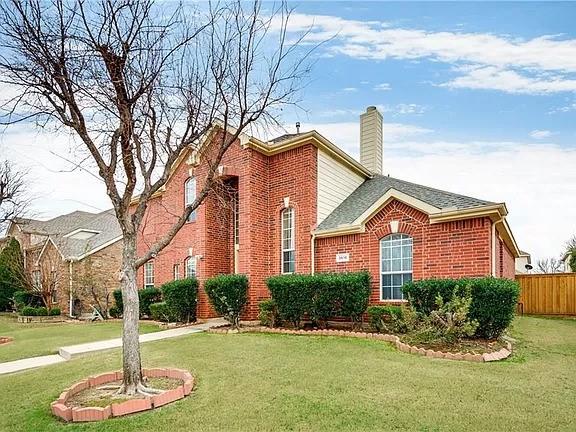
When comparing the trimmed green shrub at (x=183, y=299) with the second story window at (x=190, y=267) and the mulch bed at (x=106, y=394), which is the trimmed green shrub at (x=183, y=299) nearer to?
the second story window at (x=190, y=267)

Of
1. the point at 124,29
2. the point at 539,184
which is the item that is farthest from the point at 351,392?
the point at 539,184

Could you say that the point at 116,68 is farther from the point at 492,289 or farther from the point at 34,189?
the point at 34,189

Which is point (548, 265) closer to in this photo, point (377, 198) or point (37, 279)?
point (377, 198)

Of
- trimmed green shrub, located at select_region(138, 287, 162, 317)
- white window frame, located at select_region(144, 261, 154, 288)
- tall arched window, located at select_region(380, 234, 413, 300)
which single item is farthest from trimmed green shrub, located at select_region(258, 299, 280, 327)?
white window frame, located at select_region(144, 261, 154, 288)

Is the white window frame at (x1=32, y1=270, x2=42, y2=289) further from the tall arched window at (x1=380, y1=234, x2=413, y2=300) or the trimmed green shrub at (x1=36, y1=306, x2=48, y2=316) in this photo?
the tall arched window at (x1=380, y1=234, x2=413, y2=300)

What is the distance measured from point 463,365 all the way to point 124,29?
800 centimetres

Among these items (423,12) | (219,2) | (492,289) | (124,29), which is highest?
(423,12)

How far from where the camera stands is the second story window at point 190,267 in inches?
688

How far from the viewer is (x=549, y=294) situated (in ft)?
58.8

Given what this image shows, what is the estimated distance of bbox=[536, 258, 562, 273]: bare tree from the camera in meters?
40.2

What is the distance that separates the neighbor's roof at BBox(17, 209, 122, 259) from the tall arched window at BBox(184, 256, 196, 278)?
30.2 ft

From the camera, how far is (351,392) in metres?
6.07

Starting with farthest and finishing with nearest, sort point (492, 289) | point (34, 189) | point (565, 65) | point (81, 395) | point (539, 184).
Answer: point (34, 189) → point (539, 184) → point (565, 65) → point (492, 289) → point (81, 395)

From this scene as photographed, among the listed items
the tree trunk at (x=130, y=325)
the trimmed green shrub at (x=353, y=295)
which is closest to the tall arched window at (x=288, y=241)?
the trimmed green shrub at (x=353, y=295)
